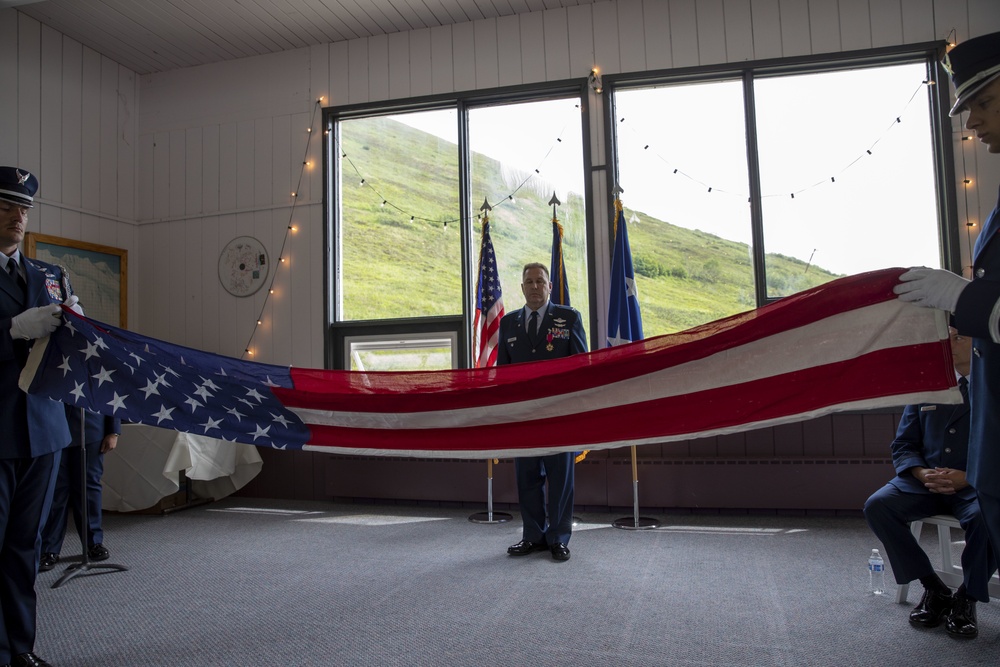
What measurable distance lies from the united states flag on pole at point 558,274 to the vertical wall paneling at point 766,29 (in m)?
1.81

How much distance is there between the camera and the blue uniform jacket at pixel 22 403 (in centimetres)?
201

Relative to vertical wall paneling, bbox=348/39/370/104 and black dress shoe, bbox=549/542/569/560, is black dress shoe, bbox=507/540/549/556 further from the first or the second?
vertical wall paneling, bbox=348/39/370/104

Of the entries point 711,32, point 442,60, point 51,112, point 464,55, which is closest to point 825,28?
point 711,32

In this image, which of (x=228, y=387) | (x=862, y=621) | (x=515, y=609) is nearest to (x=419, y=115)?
(x=228, y=387)

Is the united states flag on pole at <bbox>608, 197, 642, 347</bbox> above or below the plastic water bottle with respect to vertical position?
above

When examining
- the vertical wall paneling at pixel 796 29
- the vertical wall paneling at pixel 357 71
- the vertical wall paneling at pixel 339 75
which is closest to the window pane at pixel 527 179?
the vertical wall paneling at pixel 357 71

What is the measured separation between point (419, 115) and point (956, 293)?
4500 mm

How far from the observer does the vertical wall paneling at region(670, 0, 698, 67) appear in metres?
4.75

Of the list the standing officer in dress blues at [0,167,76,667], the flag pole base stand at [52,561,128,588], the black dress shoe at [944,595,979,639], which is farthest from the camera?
the flag pole base stand at [52,561,128,588]

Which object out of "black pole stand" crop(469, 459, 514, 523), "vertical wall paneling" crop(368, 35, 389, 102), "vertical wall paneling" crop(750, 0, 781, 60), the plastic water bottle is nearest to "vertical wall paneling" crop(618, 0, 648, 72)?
"vertical wall paneling" crop(750, 0, 781, 60)

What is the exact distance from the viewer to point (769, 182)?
4.68 metres

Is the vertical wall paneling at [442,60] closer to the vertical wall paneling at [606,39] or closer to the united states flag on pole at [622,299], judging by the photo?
the vertical wall paneling at [606,39]

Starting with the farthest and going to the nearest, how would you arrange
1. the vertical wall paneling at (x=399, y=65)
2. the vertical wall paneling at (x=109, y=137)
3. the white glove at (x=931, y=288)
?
the vertical wall paneling at (x=109, y=137), the vertical wall paneling at (x=399, y=65), the white glove at (x=931, y=288)

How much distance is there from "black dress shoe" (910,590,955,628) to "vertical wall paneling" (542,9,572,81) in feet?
12.7
